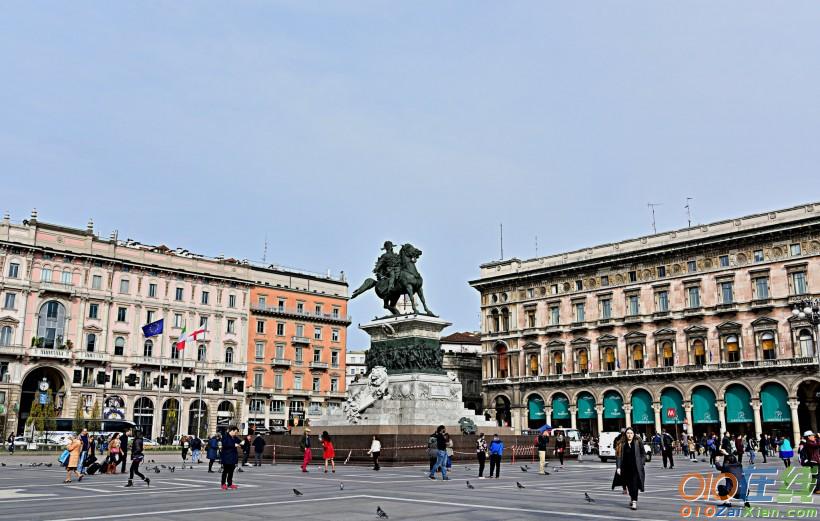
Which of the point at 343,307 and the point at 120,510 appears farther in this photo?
the point at 343,307

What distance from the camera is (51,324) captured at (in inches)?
2648

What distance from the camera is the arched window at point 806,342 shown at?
189 ft

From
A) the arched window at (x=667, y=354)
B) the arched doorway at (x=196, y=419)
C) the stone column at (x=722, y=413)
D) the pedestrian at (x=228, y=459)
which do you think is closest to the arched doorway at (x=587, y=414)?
the arched window at (x=667, y=354)

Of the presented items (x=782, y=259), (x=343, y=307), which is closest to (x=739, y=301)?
(x=782, y=259)

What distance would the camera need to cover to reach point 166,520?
12.0 meters

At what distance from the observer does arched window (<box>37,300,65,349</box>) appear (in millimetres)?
66688

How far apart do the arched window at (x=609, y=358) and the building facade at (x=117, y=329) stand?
35.3m

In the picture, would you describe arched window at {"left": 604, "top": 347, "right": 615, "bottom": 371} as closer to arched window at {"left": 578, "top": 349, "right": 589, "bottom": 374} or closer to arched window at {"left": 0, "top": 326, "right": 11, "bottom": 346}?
arched window at {"left": 578, "top": 349, "right": 589, "bottom": 374}

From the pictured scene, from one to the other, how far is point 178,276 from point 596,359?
40.6 meters

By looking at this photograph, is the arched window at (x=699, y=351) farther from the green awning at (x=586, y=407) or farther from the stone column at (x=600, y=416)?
the green awning at (x=586, y=407)

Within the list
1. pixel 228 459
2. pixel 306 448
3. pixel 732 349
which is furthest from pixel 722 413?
pixel 228 459

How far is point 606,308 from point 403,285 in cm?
4363

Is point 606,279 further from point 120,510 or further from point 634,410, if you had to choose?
point 120,510

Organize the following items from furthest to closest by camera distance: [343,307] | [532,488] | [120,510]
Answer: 1. [343,307]
2. [532,488]
3. [120,510]
